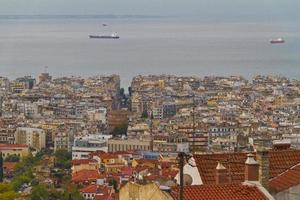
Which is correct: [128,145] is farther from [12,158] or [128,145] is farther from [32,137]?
[32,137]

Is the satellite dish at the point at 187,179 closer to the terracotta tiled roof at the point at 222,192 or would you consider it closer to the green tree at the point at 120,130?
the terracotta tiled roof at the point at 222,192

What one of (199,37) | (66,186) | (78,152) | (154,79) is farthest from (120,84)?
Result: (199,37)

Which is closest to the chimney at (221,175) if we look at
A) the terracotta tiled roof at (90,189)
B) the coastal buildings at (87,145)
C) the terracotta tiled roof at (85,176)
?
the terracotta tiled roof at (90,189)

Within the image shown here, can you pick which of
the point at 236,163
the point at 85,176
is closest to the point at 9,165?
the point at 85,176

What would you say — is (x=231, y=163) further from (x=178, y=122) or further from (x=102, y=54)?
(x=102, y=54)

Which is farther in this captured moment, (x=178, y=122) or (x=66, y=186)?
(x=178, y=122)

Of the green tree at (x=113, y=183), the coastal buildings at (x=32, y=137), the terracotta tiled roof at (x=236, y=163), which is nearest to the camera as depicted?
the terracotta tiled roof at (x=236, y=163)
